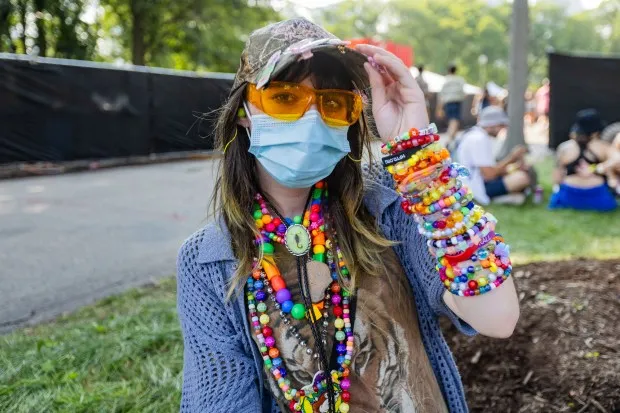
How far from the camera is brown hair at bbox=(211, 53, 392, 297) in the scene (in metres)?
1.58

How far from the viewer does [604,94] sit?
10219 millimetres

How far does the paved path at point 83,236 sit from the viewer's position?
439 centimetres

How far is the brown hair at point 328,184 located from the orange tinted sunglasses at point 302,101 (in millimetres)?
22

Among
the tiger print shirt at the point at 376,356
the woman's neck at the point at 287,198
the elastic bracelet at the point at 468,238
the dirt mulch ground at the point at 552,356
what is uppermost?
the woman's neck at the point at 287,198

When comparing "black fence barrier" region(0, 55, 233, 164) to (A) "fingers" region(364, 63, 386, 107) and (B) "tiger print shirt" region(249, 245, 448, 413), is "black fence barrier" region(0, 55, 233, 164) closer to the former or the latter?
(A) "fingers" region(364, 63, 386, 107)

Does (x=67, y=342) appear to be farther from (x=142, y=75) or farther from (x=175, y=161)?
(x=175, y=161)

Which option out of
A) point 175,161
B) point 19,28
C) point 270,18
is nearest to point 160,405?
point 175,161

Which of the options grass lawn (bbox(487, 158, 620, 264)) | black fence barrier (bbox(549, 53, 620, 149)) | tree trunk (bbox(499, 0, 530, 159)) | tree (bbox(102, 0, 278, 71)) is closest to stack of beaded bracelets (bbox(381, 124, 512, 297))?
grass lawn (bbox(487, 158, 620, 264))

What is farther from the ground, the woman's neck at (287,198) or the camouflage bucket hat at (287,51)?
the camouflage bucket hat at (287,51)

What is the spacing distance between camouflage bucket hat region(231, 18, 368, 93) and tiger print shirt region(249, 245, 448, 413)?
1.71ft

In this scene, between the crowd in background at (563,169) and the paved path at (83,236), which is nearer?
the paved path at (83,236)

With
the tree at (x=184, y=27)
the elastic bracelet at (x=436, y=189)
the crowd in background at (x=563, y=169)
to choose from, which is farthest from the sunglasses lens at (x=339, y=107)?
the tree at (x=184, y=27)

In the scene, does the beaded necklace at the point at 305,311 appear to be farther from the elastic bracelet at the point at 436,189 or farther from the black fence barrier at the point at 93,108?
the black fence barrier at the point at 93,108

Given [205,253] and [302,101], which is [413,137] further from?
[205,253]
